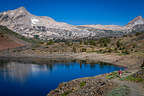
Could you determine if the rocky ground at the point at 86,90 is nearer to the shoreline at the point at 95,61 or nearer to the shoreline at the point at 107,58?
the shoreline at the point at 95,61

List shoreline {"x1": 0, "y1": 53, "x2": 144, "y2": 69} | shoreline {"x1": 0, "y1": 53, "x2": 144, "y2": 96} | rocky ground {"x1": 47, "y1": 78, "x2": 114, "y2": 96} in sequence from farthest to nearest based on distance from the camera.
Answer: shoreline {"x1": 0, "y1": 53, "x2": 144, "y2": 69} < shoreline {"x1": 0, "y1": 53, "x2": 144, "y2": 96} < rocky ground {"x1": 47, "y1": 78, "x2": 114, "y2": 96}

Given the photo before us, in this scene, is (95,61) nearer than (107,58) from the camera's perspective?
Yes

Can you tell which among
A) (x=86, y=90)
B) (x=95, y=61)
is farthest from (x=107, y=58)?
(x=86, y=90)

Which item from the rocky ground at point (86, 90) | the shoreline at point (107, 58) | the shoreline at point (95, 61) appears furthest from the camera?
the shoreline at point (107, 58)

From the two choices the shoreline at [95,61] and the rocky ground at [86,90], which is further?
the shoreline at [95,61]

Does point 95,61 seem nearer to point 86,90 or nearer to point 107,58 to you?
point 107,58

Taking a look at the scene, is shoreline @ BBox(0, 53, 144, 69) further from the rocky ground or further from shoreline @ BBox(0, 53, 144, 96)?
the rocky ground

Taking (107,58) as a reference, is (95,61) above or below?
below

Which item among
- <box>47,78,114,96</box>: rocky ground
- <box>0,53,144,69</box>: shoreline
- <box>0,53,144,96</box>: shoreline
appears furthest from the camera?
<box>0,53,144,69</box>: shoreline

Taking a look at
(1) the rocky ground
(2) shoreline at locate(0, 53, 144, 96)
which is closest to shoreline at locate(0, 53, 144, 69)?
(2) shoreline at locate(0, 53, 144, 96)

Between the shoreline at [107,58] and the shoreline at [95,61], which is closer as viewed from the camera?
the shoreline at [95,61]

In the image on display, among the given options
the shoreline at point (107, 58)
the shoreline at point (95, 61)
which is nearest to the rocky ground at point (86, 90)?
the shoreline at point (95, 61)

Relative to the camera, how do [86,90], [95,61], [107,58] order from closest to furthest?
[86,90] → [95,61] → [107,58]

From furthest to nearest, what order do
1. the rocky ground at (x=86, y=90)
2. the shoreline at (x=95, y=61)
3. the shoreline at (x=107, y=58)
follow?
the shoreline at (x=107, y=58)
the shoreline at (x=95, y=61)
the rocky ground at (x=86, y=90)
